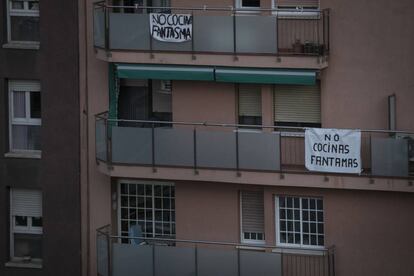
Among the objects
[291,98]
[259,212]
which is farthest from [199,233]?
[291,98]

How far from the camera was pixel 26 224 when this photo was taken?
39.0 m

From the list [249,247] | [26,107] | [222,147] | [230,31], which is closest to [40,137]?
[26,107]

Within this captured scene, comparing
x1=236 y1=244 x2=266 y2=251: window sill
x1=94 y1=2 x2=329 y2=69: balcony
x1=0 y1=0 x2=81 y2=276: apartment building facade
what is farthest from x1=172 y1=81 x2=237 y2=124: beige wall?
x1=236 y1=244 x2=266 y2=251: window sill

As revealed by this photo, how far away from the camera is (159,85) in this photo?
122 ft

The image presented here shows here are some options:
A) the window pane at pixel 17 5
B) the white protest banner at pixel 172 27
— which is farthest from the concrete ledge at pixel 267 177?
the window pane at pixel 17 5

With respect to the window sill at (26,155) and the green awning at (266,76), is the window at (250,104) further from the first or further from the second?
the window sill at (26,155)

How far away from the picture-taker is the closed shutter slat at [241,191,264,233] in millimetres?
36531

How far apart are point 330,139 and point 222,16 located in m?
3.96

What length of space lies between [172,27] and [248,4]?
76.8 inches

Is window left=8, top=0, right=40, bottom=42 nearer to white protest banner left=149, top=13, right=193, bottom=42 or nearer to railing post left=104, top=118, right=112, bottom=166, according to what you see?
railing post left=104, top=118, right=112, bottom=166

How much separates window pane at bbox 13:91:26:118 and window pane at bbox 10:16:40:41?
1.42 meters

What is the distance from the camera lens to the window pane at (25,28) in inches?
1505

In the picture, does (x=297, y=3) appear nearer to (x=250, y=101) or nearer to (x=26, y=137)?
(x=250, y=101)

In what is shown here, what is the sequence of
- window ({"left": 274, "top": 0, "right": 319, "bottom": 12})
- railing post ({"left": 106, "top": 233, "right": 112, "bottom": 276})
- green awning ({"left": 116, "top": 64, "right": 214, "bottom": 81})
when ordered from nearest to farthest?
window ({"left": 274, "top": 0, "right": 319, "bottom": 12})
green awning ({"left": 116, "top": 64, "right": 214, "bottom": 81})
railing post ({"left": 106, "top": 233, "right": 112, "bottom": 276})
